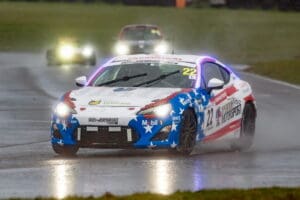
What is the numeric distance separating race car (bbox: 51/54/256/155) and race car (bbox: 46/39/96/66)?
1447 inches

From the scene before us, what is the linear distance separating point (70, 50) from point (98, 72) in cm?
3945

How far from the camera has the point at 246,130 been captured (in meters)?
18.4

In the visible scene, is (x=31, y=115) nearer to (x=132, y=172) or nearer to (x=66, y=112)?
(x=66, y=112)

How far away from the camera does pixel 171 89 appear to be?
16562 mm

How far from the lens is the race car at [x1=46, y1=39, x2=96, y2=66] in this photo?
54875 mm

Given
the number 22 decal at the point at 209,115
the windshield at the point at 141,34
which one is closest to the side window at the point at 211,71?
the number 22 decal at the point at 209,115

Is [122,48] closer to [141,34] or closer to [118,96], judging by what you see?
[141,34]

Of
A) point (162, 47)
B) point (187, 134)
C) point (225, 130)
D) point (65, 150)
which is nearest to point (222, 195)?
point (187, 134)

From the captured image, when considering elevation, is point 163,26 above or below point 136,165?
below

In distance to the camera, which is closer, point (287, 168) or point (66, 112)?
point (287, 168)

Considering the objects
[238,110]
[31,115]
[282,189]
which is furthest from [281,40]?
[282,189]

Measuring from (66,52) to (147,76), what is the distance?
131 feet

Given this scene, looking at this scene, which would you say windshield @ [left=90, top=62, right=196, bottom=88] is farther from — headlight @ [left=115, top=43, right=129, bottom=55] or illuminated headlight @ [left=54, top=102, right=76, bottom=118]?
headlight @ [left=115, top=43, right=129, bottom=55]

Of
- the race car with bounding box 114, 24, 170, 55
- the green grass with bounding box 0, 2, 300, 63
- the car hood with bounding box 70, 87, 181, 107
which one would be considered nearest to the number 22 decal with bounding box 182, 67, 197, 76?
the car hood with bounding box 70, 87, 181, 107
